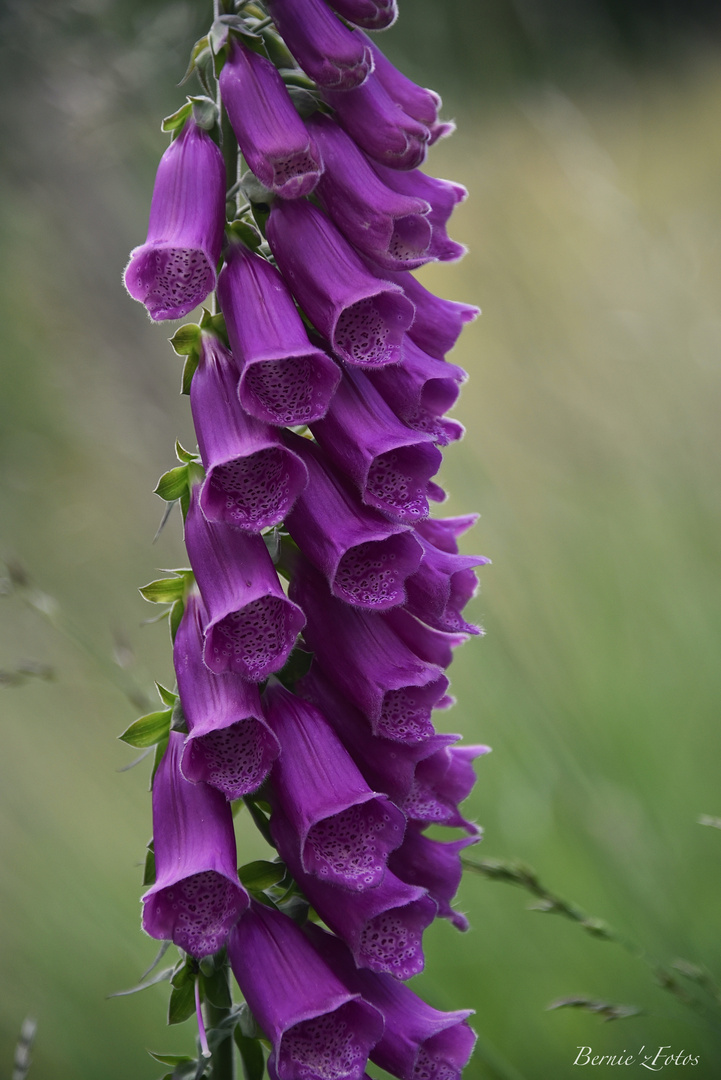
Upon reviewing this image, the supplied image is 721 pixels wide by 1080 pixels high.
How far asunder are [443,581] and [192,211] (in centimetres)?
56

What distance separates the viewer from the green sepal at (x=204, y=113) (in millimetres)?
1110

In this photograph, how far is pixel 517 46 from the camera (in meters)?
5.51

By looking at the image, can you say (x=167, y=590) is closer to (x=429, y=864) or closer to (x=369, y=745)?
(x=369, y=745)

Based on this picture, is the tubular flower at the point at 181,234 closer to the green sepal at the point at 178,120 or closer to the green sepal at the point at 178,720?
the green sepal at the point at 178,120

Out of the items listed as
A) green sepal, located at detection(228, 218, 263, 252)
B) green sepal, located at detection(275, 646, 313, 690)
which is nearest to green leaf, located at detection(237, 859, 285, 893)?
green sepal, located at detection(275, 646, 313, 690)

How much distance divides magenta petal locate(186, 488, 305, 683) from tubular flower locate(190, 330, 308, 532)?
0.05 meters

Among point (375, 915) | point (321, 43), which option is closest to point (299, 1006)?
point (375, 915)

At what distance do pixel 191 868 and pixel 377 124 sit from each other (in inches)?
36.9

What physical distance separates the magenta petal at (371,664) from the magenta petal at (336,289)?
1.00 feet

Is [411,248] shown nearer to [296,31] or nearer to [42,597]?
[296,31]

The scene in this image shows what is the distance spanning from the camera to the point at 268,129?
1035 millimetres

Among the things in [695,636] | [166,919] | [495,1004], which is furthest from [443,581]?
Result: [695,636]

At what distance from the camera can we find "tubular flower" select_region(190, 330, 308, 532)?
3.38 ft

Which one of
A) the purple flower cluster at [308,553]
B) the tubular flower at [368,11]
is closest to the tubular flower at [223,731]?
the purple flower cluster at [308,553]
